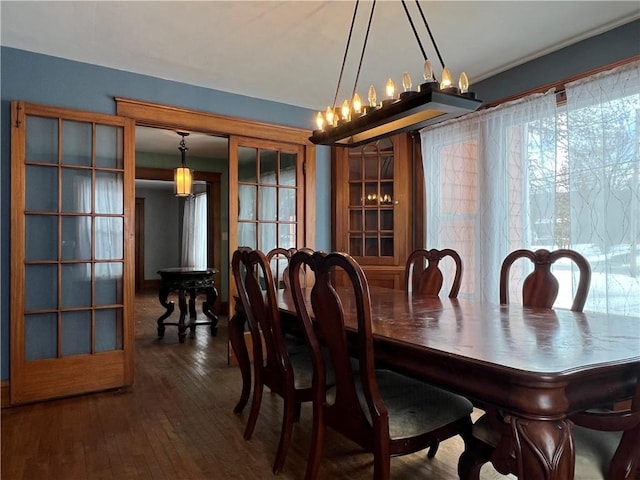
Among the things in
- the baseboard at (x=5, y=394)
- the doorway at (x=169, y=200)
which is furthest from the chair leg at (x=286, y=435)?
the doorway at (x=169, y=200)

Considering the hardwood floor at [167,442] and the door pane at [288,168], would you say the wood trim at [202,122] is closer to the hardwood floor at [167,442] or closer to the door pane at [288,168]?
the door pane at [288,168]

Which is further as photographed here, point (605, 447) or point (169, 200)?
point (169, 200)

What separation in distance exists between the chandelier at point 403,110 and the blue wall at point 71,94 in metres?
1.58

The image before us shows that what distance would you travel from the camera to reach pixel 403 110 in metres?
1.96

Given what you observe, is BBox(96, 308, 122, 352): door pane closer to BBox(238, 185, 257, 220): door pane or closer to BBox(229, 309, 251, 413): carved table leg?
BBox(229, 309, 251, 413): carved table leg

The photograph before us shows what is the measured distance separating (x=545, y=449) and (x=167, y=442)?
77.4 inches

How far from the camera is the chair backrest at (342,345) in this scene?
145 cm

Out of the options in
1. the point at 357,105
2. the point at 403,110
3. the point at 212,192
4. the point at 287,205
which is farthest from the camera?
the point at 212,192

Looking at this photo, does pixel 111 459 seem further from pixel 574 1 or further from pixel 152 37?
pixel 574 1

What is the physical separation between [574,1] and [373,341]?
2320mm

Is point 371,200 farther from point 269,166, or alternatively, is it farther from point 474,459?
point 474,459

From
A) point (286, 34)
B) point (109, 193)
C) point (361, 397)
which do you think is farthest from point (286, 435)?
point (286, 34)

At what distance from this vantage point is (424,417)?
→ 5.24 ft

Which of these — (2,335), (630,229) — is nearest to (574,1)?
(630,229)
